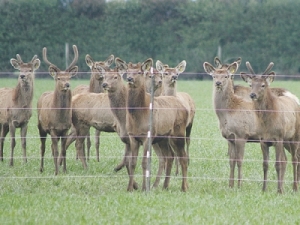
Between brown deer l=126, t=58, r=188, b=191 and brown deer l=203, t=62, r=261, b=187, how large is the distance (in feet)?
3.23

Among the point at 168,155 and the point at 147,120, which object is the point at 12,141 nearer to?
the point at 168,155

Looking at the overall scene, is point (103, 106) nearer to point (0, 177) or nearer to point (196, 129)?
point (0, 177)

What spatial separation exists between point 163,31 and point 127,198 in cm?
4484

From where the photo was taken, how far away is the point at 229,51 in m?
A: 54.9

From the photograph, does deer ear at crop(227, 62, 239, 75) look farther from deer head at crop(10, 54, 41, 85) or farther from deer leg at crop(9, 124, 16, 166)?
deer leg at crop(9, 124, 16, 166)

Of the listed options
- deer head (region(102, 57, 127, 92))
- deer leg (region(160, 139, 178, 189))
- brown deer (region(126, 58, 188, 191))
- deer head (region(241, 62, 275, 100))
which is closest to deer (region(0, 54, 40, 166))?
deer head (region(102, 57, 127, 92))

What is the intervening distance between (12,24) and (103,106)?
34.2 m

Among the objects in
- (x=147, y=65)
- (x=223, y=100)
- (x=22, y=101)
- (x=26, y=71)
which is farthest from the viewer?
(x=22, y=101)

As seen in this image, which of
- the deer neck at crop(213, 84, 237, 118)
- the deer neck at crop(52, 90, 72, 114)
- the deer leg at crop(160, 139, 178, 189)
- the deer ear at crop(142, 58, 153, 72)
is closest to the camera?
the deer ear at crop(142, 58, 153, 72)

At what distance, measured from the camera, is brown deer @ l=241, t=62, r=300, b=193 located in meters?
13.0

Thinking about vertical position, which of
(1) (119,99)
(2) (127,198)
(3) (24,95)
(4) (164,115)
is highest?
(1) (119,99)

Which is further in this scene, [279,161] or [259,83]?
[259,83]

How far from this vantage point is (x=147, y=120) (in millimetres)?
12797

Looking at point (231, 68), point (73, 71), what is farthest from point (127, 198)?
point (73, 71)
